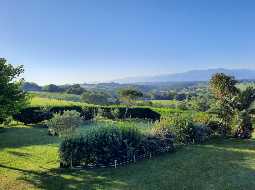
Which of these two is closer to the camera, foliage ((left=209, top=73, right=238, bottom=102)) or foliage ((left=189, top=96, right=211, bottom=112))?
foliage ((left=209, top=73, right=238, bottom=102))

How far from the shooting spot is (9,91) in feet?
87.1

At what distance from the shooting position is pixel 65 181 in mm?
21125

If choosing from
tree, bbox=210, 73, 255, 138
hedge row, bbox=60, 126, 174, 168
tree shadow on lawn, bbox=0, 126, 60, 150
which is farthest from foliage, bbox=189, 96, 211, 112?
hedge row, bbox=60, 126, 174, 168

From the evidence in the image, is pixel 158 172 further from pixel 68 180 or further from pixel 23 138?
pixel 23 138

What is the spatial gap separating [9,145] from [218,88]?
2278 cm

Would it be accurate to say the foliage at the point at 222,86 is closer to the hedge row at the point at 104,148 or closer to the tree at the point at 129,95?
the hedge row at the point at 104,148

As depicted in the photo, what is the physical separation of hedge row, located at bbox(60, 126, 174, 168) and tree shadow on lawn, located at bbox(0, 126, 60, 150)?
39.2ft

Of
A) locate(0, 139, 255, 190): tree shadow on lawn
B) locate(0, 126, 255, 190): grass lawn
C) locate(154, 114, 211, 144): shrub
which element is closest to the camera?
locate(0, 139, 255, 190): tree shadow on lawn

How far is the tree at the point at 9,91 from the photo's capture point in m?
26.3

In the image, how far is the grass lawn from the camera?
1944 centimetres

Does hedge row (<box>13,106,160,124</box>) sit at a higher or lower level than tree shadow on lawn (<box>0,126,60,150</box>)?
higher

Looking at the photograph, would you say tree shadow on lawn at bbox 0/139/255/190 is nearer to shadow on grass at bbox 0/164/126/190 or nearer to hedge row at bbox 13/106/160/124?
shadow on grass at bbox 0/164/126/190

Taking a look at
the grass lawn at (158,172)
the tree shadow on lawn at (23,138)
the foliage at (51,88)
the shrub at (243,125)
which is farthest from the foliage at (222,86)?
the foliage at (51,88)

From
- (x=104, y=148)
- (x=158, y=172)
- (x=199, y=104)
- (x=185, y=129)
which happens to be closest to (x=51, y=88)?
(x=199, y=104)
